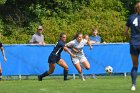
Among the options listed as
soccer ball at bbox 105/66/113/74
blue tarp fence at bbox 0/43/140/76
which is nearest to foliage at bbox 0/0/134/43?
blue tarp fence at bbox 0/43/140/76

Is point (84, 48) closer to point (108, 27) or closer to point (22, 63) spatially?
point (22, 63)

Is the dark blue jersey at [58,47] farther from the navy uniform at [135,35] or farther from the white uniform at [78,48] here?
the navy uniform at [135,35]

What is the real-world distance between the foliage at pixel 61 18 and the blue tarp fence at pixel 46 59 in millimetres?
7694

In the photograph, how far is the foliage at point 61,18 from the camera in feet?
97.9

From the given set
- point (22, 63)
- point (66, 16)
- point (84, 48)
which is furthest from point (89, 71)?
point (66, 16)

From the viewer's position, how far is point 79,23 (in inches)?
1218

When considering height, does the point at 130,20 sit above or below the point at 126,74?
above

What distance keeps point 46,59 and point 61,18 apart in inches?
509

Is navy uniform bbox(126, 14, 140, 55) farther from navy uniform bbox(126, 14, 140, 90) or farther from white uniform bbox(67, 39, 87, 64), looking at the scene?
white uniform bbox(67, 39, 87, 64)

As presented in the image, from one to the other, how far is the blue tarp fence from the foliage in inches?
303

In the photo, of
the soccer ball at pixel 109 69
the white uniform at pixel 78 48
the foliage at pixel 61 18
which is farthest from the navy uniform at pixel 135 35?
the foliage at pixel 61 18

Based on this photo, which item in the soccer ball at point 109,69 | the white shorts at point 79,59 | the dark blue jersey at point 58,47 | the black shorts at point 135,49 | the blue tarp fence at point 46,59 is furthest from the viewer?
the soccer ball at point 109,69

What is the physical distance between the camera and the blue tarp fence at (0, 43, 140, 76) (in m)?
20.8

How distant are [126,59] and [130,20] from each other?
832cm
